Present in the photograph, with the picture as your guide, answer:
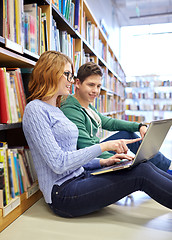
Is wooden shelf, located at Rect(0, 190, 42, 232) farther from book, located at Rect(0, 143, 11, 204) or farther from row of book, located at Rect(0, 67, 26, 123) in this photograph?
row of book, located at Rect(0, 67, 26, 123)

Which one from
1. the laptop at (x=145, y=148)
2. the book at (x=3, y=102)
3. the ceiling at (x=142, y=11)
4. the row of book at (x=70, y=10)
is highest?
the ceiling at (x=142, y=11)

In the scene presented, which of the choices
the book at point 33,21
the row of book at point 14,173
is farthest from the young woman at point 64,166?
the book at point 33,21

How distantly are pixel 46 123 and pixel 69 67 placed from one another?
37 cm

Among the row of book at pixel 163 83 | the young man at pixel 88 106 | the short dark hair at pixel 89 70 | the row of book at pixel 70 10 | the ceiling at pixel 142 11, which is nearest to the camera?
the young man at pixel 88 106

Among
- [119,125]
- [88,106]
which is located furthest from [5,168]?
[119,125]

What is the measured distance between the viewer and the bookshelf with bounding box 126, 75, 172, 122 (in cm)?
780

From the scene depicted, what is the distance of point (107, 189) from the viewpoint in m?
1.12

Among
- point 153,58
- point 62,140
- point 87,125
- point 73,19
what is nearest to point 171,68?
point 153,58

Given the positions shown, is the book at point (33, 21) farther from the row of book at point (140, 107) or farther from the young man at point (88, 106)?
the row of book at point (140, 107)

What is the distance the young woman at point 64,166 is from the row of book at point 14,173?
106 millimetres

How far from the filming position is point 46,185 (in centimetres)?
114

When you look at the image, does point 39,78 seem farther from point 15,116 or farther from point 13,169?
point 13,169

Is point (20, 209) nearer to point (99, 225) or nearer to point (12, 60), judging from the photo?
point (99, 225)

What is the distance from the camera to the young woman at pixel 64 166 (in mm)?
1072
